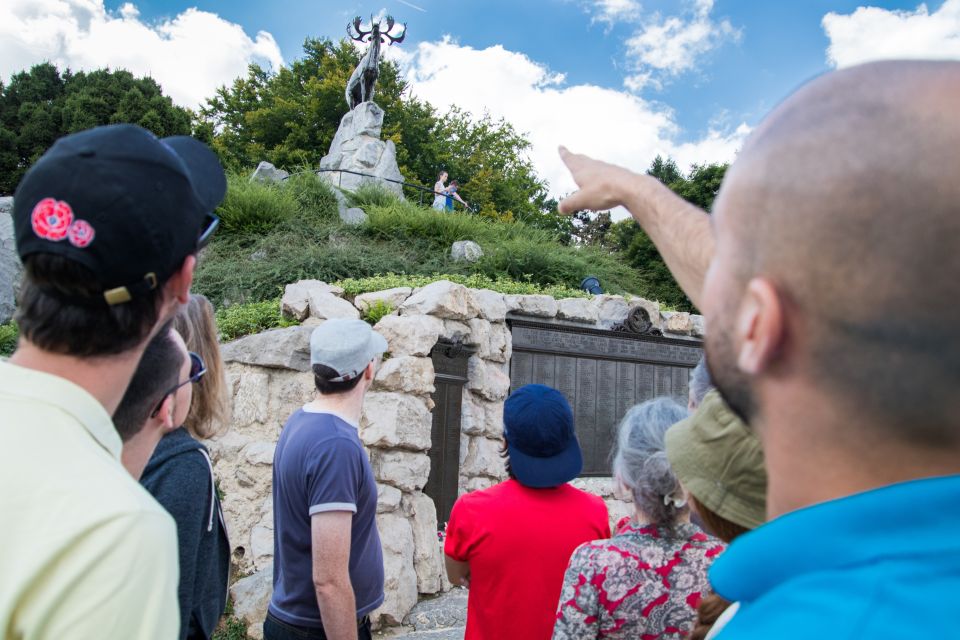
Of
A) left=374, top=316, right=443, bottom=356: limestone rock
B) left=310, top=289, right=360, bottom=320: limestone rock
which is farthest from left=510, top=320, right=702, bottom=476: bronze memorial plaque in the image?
left=310, top=289, right=360, bottom=320: limestone rock

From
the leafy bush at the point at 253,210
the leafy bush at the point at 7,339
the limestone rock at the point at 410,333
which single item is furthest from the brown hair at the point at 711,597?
the leafy bush at the point at 253,210

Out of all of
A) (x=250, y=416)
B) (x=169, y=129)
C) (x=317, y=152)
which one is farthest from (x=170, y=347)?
(x=317, y=152)

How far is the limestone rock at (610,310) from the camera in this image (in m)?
7.12

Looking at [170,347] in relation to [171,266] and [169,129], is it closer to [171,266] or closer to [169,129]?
[171,266]

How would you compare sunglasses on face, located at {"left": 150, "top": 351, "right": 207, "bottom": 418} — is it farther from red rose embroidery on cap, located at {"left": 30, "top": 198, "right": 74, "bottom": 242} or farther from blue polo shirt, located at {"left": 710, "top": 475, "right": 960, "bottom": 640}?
blue polo shirt, located at {"left": 710, "top": 475, "right": 960, "bottom": 640}

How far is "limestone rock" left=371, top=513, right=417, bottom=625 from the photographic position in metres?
4.61

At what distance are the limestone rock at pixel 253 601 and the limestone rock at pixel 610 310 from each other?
162 inches

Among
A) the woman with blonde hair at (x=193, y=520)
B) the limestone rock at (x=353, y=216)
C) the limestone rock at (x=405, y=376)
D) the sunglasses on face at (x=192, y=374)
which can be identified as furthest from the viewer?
the limestone rock at (x=353, y=216)

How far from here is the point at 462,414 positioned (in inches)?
231

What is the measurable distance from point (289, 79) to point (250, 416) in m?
26.4

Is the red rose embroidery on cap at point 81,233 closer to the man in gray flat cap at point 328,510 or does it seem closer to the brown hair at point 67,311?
the brown hair at point 67,311

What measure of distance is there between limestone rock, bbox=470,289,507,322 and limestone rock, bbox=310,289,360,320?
113 cm

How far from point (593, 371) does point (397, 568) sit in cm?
291

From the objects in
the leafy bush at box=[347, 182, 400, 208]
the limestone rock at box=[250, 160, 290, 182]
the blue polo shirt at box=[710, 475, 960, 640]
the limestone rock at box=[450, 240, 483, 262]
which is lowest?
the blue polo shirt at box=[710, 475, 960, 640]
